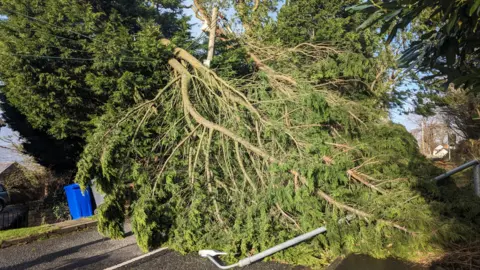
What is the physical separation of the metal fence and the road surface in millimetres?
2798

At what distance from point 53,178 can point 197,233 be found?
32.4 ft

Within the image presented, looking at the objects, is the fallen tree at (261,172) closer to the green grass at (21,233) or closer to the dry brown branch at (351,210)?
the dry brown branch at (351,210)

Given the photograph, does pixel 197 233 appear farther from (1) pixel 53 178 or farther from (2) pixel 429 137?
(2) pixel 429 137

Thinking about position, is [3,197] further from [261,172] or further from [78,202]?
[261,172]

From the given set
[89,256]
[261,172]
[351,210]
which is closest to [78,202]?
[89,256]

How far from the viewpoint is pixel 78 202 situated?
33.6ft

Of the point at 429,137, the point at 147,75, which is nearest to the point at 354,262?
the point at 147,75

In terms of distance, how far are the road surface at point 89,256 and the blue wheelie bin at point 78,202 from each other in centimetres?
234

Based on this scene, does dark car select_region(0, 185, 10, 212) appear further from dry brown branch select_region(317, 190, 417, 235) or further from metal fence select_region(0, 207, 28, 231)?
dry brown branch select_region(317, 190, 417, 235)

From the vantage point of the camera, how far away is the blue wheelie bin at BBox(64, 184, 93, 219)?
10.1m

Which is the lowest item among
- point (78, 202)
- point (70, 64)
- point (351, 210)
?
point (351, 210)

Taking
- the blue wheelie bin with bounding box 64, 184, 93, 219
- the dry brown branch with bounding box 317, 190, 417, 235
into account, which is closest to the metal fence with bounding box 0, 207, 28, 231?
the blue wheelie bin with bounding box 64, 184, 93, 219

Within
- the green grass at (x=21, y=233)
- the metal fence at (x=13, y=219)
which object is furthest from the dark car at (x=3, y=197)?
the green grass at (x=21, y=233)

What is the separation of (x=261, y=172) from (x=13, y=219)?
7758 mm
